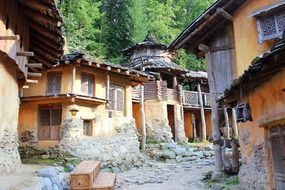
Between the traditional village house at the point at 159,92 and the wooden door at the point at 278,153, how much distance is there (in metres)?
17.0

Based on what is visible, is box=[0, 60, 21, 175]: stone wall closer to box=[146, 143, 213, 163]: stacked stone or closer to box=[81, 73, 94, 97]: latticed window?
box=[81, 73, 94, 97]: latticed window

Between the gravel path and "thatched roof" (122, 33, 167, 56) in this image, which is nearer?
the gravel path

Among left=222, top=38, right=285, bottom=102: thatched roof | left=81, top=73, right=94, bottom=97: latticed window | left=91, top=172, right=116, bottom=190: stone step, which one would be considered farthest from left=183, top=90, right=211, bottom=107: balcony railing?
left=222, top=38, right=285, bottom=102: thatched roof

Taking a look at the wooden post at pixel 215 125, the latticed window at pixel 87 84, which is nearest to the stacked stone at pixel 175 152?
the latticed window at pixel 87 84

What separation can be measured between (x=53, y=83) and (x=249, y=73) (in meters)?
13.5

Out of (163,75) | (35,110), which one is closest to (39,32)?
(35,110)

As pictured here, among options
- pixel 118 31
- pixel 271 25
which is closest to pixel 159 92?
pixel 118 31

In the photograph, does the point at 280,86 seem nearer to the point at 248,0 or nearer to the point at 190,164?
the point at 248,0

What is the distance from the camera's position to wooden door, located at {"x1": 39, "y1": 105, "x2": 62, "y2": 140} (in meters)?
17.9

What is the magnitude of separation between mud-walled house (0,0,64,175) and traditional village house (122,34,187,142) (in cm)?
1528

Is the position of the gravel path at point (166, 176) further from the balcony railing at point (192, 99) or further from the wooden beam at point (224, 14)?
the balcony railing at point (192, 99)

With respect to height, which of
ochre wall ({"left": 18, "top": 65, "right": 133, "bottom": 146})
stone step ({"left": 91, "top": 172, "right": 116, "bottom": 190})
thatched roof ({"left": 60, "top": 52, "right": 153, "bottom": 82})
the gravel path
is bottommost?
the gravel path

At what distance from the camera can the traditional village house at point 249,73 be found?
7.20 meters

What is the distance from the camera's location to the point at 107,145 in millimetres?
18734
